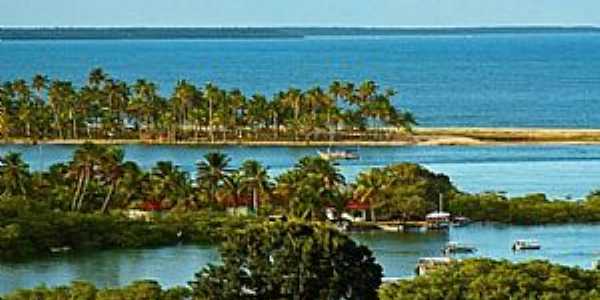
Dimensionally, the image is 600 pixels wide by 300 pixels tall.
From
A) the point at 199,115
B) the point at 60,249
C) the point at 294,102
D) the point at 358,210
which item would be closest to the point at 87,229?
the point at 60,249

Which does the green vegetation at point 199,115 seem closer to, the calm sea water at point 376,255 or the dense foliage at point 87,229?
the calm sea water at point 376,255

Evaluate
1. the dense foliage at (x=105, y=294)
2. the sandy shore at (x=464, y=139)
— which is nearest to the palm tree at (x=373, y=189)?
the dense foliage at (x=105, y=294)

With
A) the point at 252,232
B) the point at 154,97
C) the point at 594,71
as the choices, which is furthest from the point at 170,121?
the point at 594,71

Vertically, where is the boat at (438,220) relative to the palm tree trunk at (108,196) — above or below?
below

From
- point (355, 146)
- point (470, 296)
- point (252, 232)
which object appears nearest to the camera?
point (470, 296)

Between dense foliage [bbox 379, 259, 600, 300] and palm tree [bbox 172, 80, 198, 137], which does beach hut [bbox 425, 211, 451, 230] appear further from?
palm tree [bbox 172, 80, 198, 137]

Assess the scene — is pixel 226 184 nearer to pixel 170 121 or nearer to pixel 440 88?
pixel 170 121
